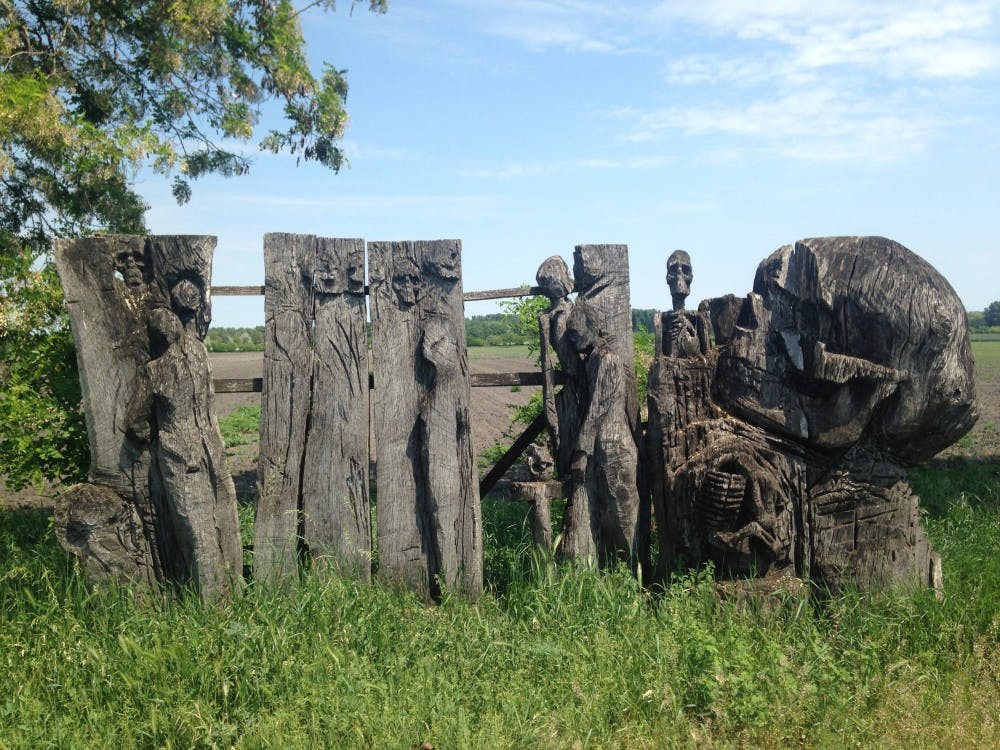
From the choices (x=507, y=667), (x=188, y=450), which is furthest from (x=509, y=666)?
(x=188, y=450)

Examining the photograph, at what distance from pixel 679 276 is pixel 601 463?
189 centimetres

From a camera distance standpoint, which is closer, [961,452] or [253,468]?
[961,452]

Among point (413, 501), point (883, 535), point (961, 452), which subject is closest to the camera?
point (883, 535)

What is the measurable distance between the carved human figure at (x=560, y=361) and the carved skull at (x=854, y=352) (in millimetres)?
1041

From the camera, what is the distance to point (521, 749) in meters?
3.77

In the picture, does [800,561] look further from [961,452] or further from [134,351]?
[961,452]

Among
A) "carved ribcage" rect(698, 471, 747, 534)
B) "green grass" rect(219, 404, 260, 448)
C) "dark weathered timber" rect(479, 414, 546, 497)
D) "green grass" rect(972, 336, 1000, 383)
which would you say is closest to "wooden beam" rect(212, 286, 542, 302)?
"dark weathered timber" rect(479, 414, 546, 497)

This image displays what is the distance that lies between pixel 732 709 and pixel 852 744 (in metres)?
0.57

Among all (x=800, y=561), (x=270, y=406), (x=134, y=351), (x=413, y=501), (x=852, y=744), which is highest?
(x=134, y=351)

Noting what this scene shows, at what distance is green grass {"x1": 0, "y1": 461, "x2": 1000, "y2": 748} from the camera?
13.0 ft

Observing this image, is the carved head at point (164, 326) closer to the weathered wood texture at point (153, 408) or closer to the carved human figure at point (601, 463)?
the weathered wood texture at point (153, 408)

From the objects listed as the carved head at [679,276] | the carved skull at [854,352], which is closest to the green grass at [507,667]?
the carved skull at [854,352]

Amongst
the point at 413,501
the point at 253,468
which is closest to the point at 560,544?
the point at 413,501

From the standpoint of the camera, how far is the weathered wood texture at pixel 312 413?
17.4 ft
